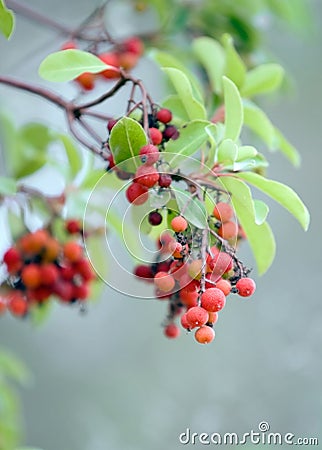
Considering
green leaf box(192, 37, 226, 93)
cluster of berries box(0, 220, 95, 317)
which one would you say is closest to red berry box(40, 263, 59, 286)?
cluster of berries box(0, 220, 95, 317)

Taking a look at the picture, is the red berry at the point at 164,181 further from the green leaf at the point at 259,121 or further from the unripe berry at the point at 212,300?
the green leaf at the point at 259,121

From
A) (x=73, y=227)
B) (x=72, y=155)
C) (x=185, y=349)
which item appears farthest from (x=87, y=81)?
(x=185, y=349)

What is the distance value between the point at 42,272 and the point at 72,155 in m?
0.24

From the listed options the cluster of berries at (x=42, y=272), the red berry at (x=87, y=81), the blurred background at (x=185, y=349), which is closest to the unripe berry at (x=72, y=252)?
the cluster of berries at (x=42, y=272)

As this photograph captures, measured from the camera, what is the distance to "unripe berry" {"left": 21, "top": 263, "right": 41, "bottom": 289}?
1.05m

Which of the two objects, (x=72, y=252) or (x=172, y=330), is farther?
(x=72, y=252)

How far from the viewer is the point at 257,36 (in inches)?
59.7

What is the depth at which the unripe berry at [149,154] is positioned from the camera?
0.67m

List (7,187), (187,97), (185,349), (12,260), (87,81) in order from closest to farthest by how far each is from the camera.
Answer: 1. (187,97)
2. (7,187)
3. (12,260)
4. (87,81)
5. (185,349)

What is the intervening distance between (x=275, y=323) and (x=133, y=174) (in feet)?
6.16

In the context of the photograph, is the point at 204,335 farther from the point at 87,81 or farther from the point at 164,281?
the point at 87,81

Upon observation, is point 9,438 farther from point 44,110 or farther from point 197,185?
point 44,110

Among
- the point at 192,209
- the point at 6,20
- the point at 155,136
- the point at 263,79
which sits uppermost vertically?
the point at 263,79

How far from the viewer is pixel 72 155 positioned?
1.22 meters
